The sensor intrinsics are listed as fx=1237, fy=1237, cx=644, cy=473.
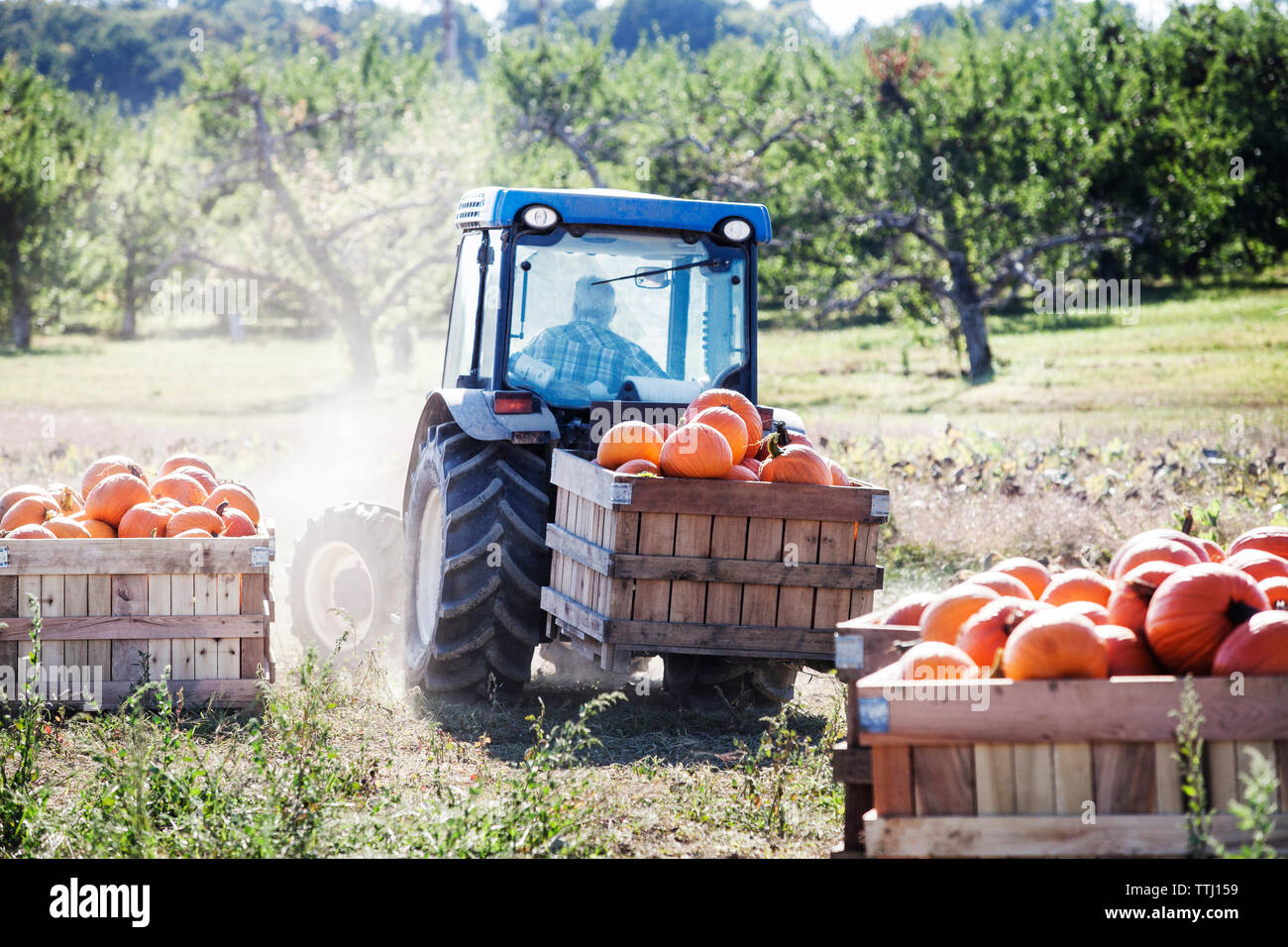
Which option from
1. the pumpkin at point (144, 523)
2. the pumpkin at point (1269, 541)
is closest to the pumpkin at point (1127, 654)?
the pumpkin at point (1269, 541)

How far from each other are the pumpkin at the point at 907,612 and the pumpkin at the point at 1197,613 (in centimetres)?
74

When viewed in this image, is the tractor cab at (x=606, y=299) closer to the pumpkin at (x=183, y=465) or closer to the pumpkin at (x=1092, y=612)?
the pumpkin at (x=183, y=465)

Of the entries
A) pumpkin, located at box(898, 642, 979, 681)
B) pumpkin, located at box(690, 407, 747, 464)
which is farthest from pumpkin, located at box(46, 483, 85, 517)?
pumpkin, located at box(898, 642, 979, 681)

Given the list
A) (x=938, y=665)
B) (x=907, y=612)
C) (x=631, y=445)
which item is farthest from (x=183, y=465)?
(x=938, y=665)

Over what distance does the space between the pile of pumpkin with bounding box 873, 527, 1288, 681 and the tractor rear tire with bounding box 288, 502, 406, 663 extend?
12.4 ft

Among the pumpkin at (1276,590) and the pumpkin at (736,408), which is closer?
the pumpkin at (1276,590)

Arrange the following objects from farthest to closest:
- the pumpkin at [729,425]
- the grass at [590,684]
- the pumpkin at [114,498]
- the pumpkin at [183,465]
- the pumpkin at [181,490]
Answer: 1. the pumpkin at [183,465]
2. the pumpkin at [181,490]
3. the pumpkin at [114,498]
4. the pumpkin at [729,425]
5. the grass at [590,684]

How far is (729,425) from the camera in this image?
5.17 m

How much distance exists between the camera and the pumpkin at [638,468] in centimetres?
504

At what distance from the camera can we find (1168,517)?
9.17 m

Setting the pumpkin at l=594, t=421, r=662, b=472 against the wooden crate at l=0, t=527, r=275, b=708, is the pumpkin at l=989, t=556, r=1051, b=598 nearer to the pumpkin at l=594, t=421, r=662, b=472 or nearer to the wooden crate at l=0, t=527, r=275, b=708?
the pumpkin at l=594, t=421, r=662, b=472

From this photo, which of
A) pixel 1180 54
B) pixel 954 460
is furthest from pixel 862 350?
pixel 954 460

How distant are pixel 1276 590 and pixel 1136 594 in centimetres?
39
